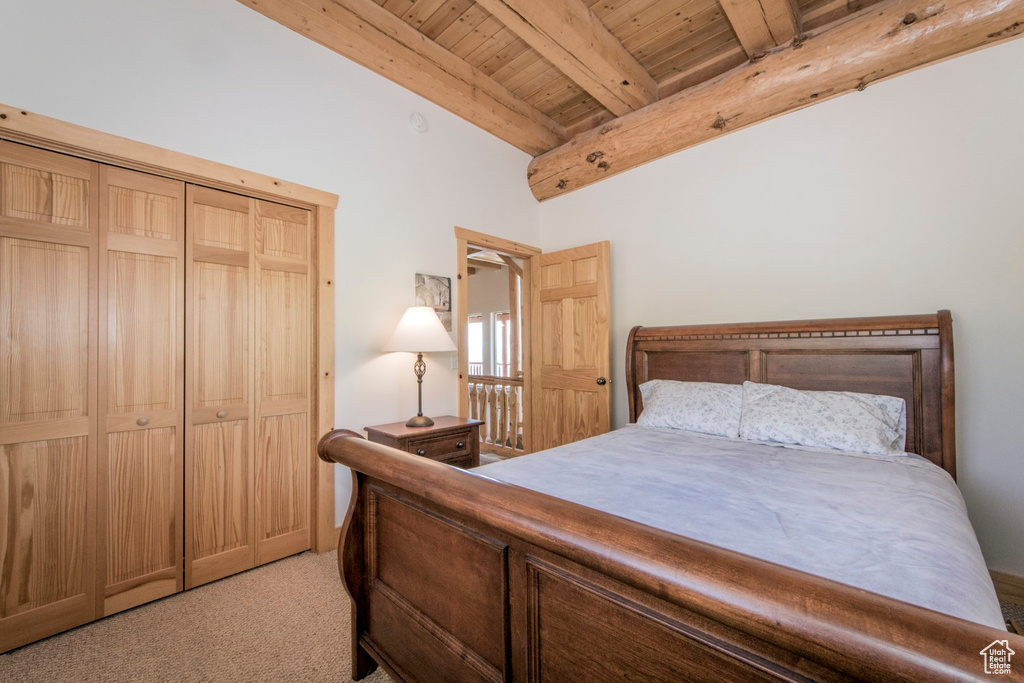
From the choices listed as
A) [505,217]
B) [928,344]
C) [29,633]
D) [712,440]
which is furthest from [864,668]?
[505,217]

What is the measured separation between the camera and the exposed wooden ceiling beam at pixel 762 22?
228 centimetres

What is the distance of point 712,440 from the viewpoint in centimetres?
225

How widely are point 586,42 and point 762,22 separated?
3.18 feet

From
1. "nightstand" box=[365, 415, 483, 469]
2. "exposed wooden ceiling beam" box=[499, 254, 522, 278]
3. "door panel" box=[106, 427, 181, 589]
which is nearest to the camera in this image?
"door panel" box=[106, 427, 181, 589]

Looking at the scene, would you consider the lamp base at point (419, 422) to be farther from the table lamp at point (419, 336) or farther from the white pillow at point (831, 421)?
the white pillow at point (831, 421)

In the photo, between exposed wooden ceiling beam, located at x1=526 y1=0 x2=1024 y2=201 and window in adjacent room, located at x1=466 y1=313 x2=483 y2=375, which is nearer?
exposed wooden ceiling beam, located at x1=526 y1=0 x2=1024 y2=201

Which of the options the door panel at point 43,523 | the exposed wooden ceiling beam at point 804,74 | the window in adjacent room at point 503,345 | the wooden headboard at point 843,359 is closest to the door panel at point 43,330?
the door panel at point 43,523

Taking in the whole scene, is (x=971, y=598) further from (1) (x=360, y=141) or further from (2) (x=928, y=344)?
(1) (x=360, y=141)

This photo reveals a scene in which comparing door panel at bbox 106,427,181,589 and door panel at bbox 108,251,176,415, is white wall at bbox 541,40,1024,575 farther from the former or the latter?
door panel at bbox 106,427,181,589

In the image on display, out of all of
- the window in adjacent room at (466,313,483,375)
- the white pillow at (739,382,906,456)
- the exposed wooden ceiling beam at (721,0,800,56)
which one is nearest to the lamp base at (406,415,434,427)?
the white pillow at (739,382,906,456)

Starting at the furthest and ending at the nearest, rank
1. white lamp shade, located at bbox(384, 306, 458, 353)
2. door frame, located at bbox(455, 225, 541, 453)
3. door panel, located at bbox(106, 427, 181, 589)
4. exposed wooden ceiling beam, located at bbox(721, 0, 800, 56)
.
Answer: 1. door frame, located at bbox(455, 225, 541, 453)
2. white lamp shade, located at bbox(384, 306, 458, 353)
3. exposed wooden ceiling beam, located at bbox(721, 0, 800, 56)
4. door panel, located at bbox(106, 427, 181, 589)

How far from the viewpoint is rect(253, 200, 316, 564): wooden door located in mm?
2379

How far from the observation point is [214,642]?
68.8 inches

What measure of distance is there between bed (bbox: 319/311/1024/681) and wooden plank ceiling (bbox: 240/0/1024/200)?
5.75 feet
